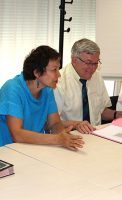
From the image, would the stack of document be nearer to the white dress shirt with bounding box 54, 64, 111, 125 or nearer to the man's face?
the white dress shirt with bounding box 54, 64, 111, 125

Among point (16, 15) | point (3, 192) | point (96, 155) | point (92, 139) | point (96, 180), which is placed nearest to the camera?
point (3, 192)

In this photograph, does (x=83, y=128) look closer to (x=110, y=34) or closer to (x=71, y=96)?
(x=71, y=96)

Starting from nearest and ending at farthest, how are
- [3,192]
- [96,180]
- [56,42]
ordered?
[3,192] < [96,180] < [56,42]

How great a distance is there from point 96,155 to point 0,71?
2.04 meters

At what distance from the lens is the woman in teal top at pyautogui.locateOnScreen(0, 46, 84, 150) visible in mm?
2070

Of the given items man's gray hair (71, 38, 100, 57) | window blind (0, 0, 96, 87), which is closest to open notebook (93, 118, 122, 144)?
man's gray hair (71, 38, 100, 57)

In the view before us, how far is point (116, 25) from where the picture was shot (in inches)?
147

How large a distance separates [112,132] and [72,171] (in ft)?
2.42

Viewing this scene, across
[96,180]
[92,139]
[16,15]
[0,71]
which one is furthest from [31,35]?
[96,180]

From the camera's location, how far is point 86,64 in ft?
8.66

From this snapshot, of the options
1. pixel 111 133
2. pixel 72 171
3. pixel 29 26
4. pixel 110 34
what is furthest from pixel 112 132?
pixel 29 26

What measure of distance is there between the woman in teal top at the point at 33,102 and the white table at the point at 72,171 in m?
0.10

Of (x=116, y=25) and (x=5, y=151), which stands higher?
(x=116, y=25)

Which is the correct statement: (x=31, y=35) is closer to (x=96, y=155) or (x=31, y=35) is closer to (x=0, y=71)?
(x=0, y=71)
